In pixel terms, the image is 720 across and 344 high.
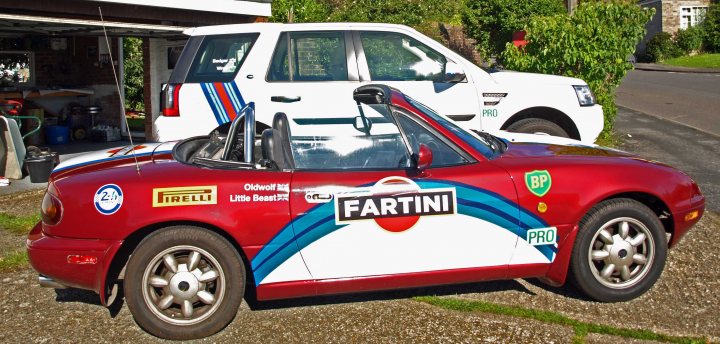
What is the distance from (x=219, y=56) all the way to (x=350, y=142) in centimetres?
313

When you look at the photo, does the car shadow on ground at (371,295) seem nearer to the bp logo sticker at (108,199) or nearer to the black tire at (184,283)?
the black tire at (184,283)

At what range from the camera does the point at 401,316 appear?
16.4ft

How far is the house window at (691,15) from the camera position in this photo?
156 ft

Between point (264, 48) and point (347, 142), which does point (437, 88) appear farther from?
point (347, 142)

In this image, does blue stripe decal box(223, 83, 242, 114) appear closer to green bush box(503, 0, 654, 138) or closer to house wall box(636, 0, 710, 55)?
green bush box(503, 0, 654, 138)

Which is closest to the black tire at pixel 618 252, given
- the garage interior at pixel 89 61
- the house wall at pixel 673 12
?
the garage interior at pixel 89 61

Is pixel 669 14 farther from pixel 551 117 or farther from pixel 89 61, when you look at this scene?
pixel 551 117

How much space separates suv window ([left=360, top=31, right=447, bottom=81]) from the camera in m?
7.83

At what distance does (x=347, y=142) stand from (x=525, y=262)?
1384 mm

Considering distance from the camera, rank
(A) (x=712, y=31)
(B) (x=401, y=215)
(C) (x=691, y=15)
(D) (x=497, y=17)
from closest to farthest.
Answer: (B) (x=401, y=215) < (D) (x=497, y=17) < (A) (x=712, y=31) < (C) (x=691, y=15)

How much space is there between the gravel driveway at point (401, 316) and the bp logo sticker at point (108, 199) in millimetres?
810

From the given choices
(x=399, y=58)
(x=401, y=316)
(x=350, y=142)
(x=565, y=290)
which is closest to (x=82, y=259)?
(x=350, y=142)

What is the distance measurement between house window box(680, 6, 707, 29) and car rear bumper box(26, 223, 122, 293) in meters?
48.7

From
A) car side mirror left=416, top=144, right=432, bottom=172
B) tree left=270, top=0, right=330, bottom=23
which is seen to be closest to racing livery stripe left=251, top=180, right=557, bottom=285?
car side mirror left=416, top=144, right=432, bottom=172
